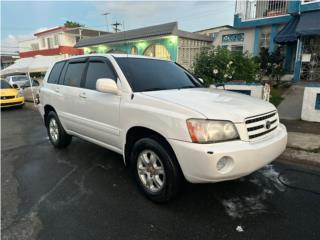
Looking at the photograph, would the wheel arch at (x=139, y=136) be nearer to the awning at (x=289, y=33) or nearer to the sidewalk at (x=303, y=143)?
the sidewalk at (x=303, y=143)

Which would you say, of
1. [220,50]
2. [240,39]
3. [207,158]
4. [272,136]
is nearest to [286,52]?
[240,39]

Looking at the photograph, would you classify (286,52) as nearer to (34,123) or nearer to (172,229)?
(34,123)

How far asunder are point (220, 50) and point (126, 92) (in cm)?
A: 623

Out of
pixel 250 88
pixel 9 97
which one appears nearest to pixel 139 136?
pixel 250 88

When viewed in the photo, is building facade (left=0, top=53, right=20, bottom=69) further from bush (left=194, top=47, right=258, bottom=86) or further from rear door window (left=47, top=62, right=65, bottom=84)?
rear door window (left=47, top=62, right=65, bottom=84)

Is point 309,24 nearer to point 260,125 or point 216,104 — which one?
point 260,125

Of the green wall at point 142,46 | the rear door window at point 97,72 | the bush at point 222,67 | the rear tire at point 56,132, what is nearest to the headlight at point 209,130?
the rear door window at point 97,72

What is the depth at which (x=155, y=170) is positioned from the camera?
314cm

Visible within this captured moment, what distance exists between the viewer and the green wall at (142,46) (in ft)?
50.0

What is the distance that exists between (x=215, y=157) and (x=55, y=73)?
418cm

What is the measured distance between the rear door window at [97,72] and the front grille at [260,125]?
6.52ft

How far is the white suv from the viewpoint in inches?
104

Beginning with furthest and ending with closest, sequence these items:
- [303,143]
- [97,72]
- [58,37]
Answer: [58,37]
[303,143]
[97,72]

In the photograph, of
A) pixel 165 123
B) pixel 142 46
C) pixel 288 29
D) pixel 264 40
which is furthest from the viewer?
pixel 142 46
